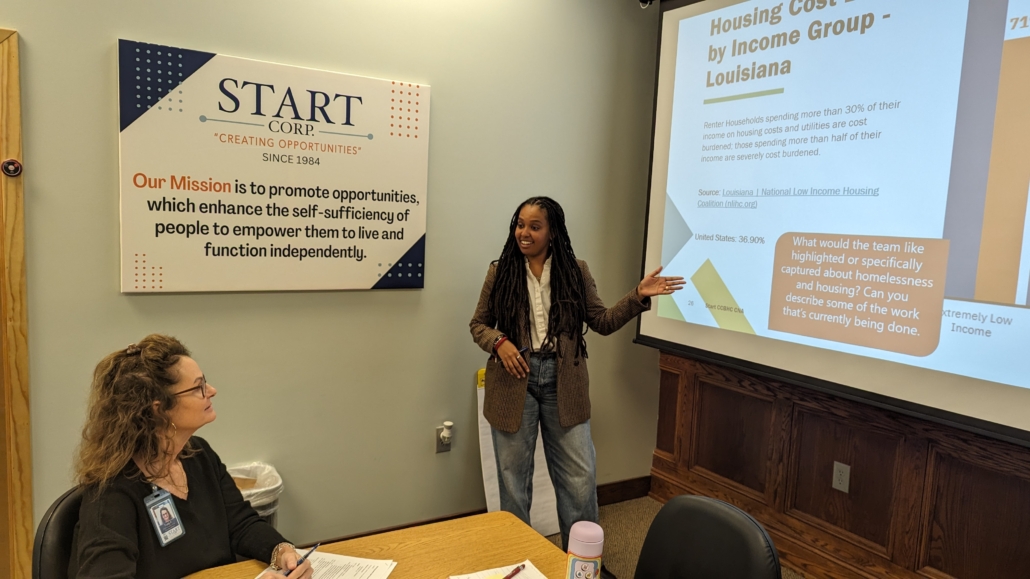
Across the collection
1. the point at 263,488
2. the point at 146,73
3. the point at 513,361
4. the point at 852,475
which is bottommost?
the point at 263,488

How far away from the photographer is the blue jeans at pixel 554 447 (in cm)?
238

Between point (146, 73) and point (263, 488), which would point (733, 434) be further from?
point (146, 73)

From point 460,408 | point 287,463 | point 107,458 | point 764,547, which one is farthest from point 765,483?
point 107,458

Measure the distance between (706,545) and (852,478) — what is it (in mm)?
1490

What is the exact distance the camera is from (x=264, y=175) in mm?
2404

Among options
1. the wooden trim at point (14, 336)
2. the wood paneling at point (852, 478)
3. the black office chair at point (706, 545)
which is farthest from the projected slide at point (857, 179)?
the wooden trim at point (14, 336)

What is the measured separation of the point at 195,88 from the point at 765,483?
9.16ft

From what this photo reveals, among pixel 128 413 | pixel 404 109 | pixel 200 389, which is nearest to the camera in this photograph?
pixel 128 413

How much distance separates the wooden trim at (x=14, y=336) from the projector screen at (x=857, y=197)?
242cm

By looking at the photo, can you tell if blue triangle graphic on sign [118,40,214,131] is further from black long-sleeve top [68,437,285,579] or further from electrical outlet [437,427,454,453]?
electrical outlet [437,427,454,453]

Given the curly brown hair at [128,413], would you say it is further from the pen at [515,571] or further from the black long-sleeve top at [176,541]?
the pen at [515,571]

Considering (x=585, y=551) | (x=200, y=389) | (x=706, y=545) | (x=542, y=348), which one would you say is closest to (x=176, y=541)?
(x=200, y=389)

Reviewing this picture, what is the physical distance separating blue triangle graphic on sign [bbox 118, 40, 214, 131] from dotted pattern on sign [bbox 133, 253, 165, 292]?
445mm

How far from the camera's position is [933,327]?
2043 millimetres
